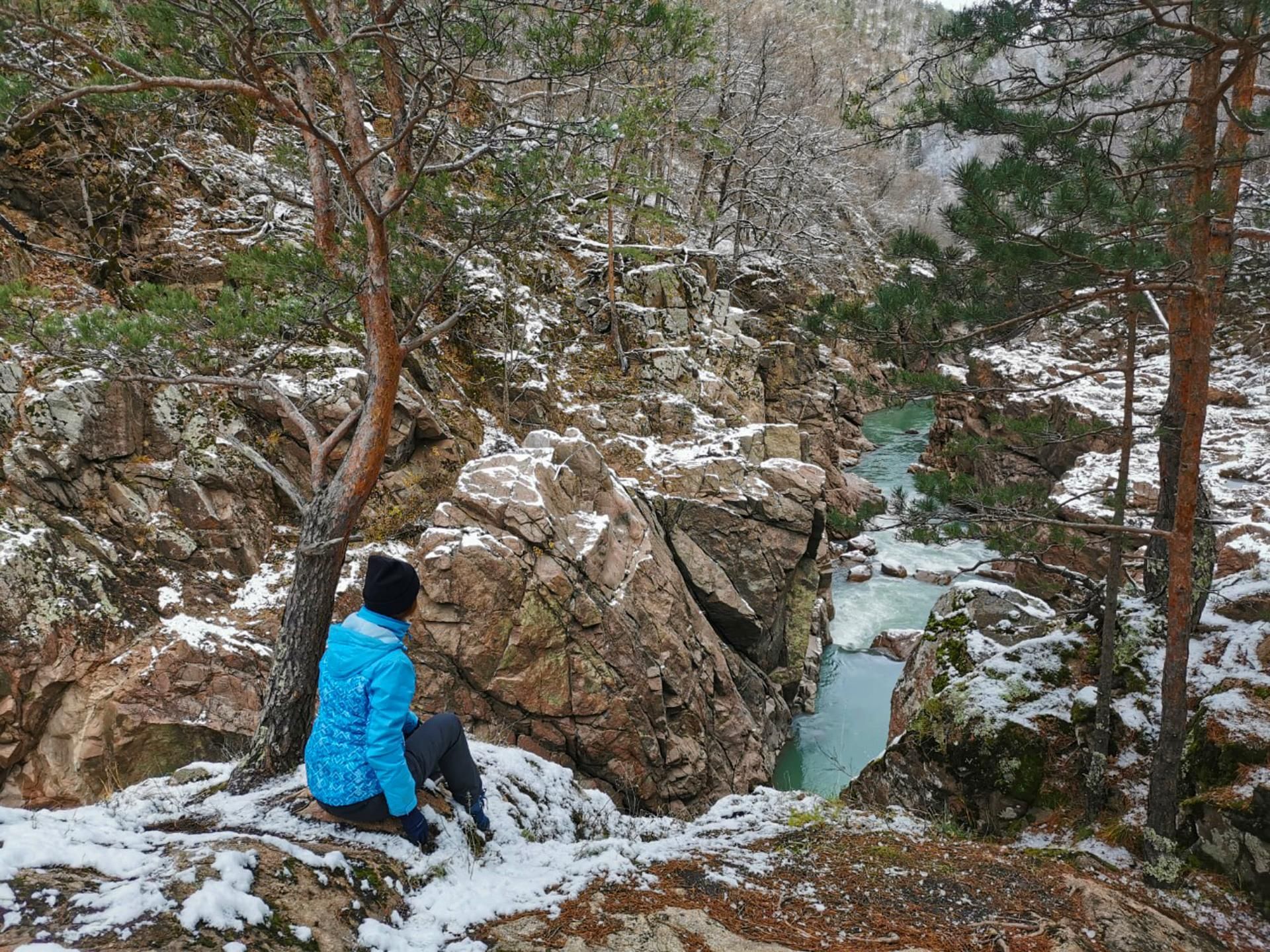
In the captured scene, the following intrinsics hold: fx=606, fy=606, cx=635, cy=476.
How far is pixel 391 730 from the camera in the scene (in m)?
3.02

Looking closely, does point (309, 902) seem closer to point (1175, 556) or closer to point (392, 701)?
point (392, 701)

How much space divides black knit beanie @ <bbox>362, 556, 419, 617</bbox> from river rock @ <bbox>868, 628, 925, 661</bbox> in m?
14.1

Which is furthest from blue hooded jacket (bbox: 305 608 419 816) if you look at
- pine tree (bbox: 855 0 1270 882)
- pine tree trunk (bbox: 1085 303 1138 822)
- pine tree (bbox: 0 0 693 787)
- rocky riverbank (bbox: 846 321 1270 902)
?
pine tree trunk (bbox: 1085 303 1138 822)

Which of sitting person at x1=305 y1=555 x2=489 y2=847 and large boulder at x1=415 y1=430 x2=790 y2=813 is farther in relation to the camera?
large boulder at x1=415 y1=430 x2=790 y2=813

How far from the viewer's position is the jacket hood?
3037mm

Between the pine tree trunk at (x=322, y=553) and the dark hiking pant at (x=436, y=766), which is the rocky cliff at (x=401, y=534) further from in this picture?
the dark hiking pant at (x=436, y=766)

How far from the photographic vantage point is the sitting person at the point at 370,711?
3.02 metres

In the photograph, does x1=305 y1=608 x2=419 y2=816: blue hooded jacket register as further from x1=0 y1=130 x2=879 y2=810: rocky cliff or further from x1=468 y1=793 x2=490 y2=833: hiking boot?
x1=0 y1=130 x2=879 y2=810: rocky cliff

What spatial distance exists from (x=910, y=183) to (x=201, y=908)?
237 feet

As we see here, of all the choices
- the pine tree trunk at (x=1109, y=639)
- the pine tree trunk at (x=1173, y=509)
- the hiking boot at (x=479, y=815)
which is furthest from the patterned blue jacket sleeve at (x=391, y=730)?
the pine tree trunk at (x=1173, y=509)

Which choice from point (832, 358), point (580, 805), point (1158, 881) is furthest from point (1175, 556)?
point (832, 358)

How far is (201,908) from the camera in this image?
225 cm

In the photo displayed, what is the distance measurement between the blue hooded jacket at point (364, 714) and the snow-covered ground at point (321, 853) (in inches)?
11.8

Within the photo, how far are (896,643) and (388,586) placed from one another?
14.5 metres
